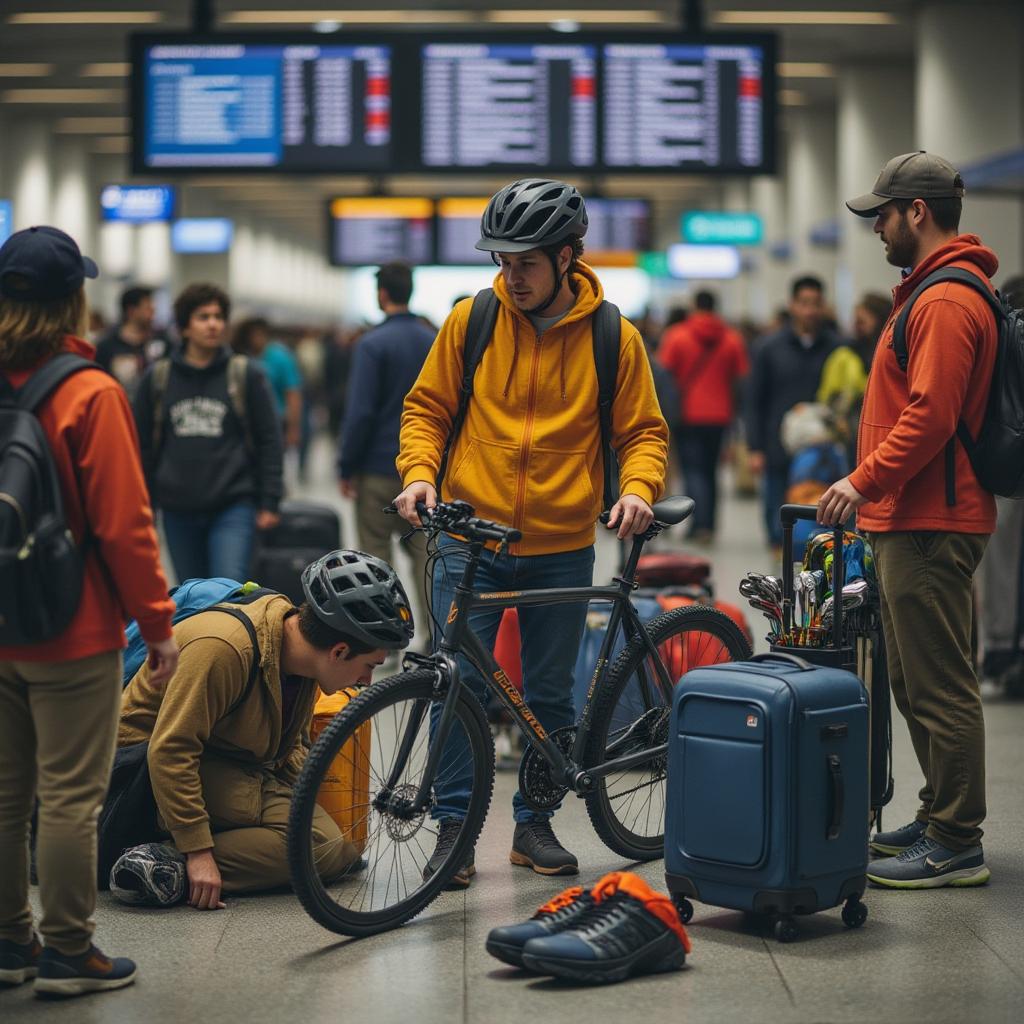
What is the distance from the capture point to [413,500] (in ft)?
14.4

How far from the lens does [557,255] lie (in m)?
4.60

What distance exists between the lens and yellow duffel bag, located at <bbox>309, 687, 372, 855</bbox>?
4176 mm

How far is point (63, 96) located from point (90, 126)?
3259 millimetres

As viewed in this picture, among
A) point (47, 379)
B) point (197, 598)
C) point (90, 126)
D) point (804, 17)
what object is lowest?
point (197, 598)

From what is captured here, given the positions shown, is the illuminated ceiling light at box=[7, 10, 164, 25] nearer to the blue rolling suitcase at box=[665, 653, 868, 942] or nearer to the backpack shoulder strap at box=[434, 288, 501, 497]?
the backpack shoulder strap at box=[434, 288, 501, 497]

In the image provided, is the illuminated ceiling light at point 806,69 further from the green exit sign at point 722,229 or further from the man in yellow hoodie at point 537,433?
the man in yellow hoodie at point 537,433

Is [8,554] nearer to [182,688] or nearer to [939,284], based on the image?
[182,688]

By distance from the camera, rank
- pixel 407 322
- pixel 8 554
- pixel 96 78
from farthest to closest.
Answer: pixel 96 78 < pixel 407 322 < pixel 8 554

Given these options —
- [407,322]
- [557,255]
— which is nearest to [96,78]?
[407,322]

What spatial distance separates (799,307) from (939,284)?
684 cm

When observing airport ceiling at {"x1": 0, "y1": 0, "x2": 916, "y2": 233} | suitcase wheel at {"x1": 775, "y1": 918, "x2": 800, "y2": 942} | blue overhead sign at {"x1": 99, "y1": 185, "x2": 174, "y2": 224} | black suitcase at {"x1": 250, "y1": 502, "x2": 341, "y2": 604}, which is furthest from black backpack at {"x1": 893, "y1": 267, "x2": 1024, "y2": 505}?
blue overhead sign at {"x1": 99, "y1": 185, "x2": 174, "y2": 224}

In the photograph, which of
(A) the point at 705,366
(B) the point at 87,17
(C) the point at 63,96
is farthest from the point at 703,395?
(C) the point at 63,96

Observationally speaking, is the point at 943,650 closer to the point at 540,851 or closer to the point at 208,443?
the point at 540,851

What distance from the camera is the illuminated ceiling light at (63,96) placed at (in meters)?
23.3
